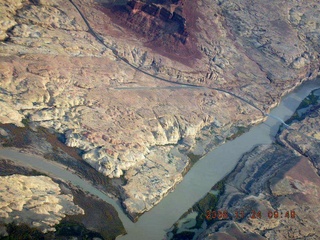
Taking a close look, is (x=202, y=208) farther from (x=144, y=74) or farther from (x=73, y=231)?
(x=144, y=74)

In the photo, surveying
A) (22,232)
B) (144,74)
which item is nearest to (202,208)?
(22,232)

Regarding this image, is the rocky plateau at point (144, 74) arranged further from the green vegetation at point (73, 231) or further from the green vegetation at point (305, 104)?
the green vegetation at point (73, 231)

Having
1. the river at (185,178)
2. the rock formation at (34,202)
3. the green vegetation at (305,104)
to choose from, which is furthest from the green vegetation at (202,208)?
the green vegetation at (305,104)

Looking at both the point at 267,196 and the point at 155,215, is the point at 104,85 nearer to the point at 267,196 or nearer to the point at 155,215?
the point at 155,215

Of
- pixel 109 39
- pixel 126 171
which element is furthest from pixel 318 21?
pixel 126 171

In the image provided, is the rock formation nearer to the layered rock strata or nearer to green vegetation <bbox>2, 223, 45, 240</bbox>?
green vegetation <bbox>2, 223, 45, 240</bbox>

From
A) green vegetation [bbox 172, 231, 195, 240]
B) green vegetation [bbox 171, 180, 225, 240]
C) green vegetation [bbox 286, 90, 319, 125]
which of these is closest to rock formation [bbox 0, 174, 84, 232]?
green vegetation [bbox 172, 231, 195, 240]
